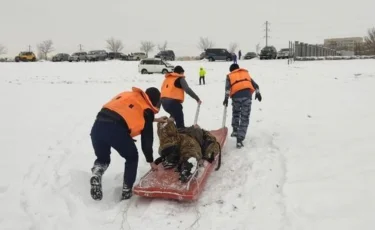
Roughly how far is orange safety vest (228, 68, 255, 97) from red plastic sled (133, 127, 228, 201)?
7.84ft

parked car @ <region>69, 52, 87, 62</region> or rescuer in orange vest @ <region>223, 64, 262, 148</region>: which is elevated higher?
parked car @ <region>69, 52, 87, 62</region>

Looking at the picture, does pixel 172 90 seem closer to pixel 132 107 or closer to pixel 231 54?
pixel 132 107

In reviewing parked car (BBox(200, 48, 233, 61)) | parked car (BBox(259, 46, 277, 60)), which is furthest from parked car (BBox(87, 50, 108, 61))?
parked car (BBox(259, 46, 277, 60))

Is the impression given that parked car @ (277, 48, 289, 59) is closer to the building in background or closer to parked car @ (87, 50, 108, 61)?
the building in background

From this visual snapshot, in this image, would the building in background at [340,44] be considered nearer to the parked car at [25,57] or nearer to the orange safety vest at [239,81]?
the parked car at [25,57]

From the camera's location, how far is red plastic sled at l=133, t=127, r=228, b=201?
4754 mm

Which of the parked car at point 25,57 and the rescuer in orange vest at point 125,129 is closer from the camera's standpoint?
the rescuer in orange vest at point 125,129

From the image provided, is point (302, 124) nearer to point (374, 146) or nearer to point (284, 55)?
point (374, 146)

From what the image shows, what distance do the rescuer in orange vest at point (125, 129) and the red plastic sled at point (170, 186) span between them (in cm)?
26

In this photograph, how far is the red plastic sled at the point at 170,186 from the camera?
15.6 ft

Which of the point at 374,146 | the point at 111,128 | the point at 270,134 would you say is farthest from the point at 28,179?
the point at 374,146

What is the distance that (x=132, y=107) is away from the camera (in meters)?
4.81

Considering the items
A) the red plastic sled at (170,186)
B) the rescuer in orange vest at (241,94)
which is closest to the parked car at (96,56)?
the rescuer in orange vest at (241,94)

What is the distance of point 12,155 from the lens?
647 cm
